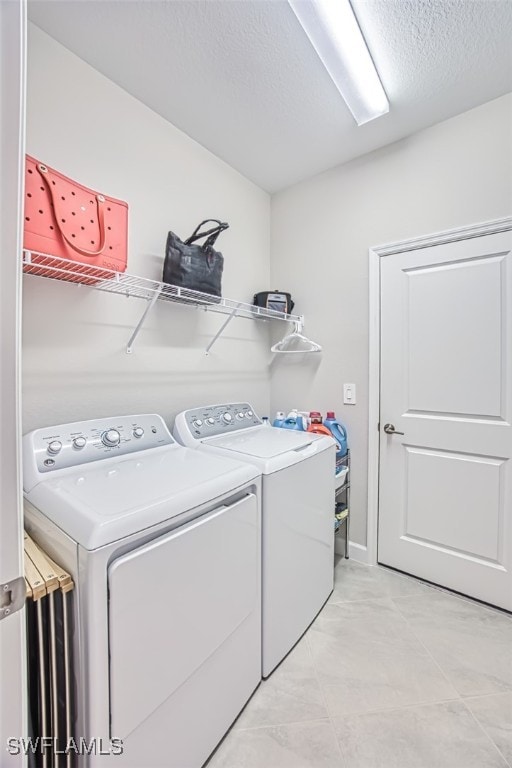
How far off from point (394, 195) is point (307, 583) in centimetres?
235

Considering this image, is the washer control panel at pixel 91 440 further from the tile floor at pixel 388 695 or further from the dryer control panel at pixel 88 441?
the tile floor at pixel 388 695

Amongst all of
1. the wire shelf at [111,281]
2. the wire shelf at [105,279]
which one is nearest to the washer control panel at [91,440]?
the wire shelf at [111,281]

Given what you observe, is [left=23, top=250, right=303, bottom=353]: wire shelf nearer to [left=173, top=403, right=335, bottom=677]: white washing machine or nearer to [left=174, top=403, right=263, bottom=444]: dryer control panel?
[left=174, top=403, right=263, bottom=444]: dryer control panel

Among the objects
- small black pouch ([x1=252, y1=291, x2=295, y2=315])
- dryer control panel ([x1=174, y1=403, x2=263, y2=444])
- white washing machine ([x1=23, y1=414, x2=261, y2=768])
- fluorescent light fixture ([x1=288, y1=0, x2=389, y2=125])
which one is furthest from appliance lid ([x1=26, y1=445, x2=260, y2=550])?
fluorescent light fixture ([x1=288, y1=0, x2=389, y2=125])

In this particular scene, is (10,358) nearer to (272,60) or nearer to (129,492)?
(129,492)

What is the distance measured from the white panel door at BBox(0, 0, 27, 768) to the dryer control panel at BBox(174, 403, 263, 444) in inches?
45.5

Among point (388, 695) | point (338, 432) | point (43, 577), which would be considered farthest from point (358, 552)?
point (43, 577)

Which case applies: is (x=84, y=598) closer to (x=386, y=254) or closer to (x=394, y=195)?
(x=386, y=254)

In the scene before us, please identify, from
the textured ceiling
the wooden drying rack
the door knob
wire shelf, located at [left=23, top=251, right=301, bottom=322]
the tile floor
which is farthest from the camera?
the door knob

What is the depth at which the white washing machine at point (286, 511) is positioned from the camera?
1400 mm

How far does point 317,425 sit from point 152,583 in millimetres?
1578

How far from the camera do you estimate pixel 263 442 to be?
5.68 feet

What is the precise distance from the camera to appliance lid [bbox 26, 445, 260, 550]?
2.81ft

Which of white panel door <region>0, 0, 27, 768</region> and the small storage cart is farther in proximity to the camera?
the small storage cart
